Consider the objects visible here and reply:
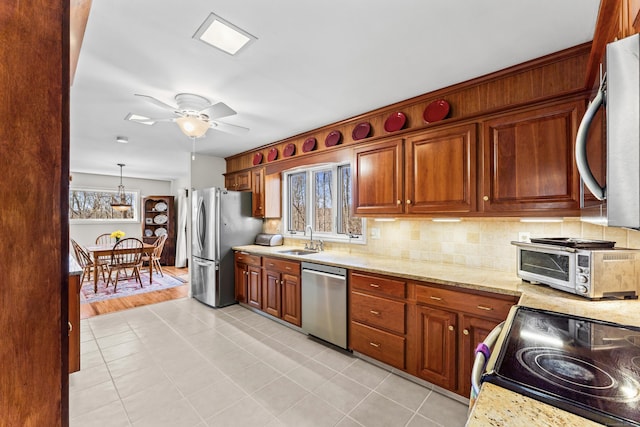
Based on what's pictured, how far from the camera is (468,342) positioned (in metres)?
1.96

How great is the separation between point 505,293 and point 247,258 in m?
3.08

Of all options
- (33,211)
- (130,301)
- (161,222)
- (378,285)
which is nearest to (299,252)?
(378,285)

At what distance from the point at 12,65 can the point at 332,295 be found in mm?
2642

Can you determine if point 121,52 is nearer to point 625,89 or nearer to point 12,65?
point 12,65

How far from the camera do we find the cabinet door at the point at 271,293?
346 centimetres

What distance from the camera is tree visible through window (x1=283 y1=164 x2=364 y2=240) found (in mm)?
3490

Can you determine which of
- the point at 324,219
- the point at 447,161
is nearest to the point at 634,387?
the point at 447,161

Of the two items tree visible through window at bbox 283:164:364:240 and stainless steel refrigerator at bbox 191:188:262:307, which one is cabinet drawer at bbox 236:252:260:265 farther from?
tree visible through window at bbox 283:164:364:240

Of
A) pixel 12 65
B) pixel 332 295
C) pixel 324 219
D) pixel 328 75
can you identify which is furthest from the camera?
pixel 324 219

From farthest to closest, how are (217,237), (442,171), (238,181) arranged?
1. (238,181)
2. (217,237)
3. (442,171)

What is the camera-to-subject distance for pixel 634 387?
73cm

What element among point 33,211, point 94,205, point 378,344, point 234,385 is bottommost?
point 234,385

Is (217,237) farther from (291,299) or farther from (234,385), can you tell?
(234,385)

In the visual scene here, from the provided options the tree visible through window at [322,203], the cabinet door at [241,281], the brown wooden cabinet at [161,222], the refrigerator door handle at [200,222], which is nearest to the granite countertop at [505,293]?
the tree visible through window at [322,203]
